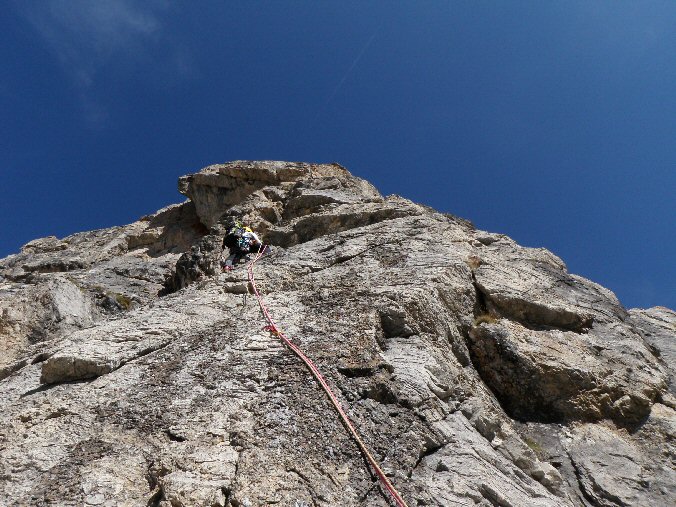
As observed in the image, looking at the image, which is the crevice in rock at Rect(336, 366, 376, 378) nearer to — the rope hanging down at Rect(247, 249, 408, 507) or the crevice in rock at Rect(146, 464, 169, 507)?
the rope hanging down at Rect(247, 249, 408, 507)

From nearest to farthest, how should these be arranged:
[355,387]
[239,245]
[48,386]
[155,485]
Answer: [155,485]
[355,387]
[48,386]
[239,245]

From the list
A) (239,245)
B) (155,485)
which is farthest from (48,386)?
(239,245)

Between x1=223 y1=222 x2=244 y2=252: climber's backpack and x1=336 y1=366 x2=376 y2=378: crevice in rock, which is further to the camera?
x1=223 y1=222 x2=244 y2=252: climber's backpack

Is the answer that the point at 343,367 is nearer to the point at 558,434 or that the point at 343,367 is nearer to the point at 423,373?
the point at 423,373

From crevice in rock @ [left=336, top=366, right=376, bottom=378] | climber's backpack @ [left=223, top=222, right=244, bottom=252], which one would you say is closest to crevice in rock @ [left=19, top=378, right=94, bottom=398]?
crevice in rock @ [left=336, top=366, right=376, bottom=378]

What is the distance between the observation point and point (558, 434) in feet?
32.3

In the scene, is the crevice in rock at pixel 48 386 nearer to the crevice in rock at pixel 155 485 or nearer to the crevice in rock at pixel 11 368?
the crevice in rock at pixel 11 368

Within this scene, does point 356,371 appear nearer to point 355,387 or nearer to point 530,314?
point 355,387

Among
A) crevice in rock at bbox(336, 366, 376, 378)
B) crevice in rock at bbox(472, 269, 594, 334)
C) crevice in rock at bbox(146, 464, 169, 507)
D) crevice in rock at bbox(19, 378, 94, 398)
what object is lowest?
crevice in rock at bbox(146, 464, 169, 507)

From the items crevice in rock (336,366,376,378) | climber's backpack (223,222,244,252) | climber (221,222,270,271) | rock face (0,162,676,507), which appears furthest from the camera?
climber's backpack (223,222,244,252)

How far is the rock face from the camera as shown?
644 cm

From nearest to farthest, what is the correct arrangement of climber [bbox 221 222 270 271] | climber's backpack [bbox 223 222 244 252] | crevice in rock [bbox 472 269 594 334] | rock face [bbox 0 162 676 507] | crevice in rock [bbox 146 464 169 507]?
1. crevice in rock [bbox 146 464 169 507]
2. rock face [bbox 0 162 676 507]
3. crevice in rock [bbox 472 269 594 334]
4. climber [bbox 221 222 270 271]
5. climber's backpack [bbox 223 222 244 252]

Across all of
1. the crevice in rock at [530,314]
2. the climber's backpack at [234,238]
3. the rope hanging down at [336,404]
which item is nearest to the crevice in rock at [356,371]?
the rope hanging down at [336,404]

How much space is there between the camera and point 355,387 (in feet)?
26.3
